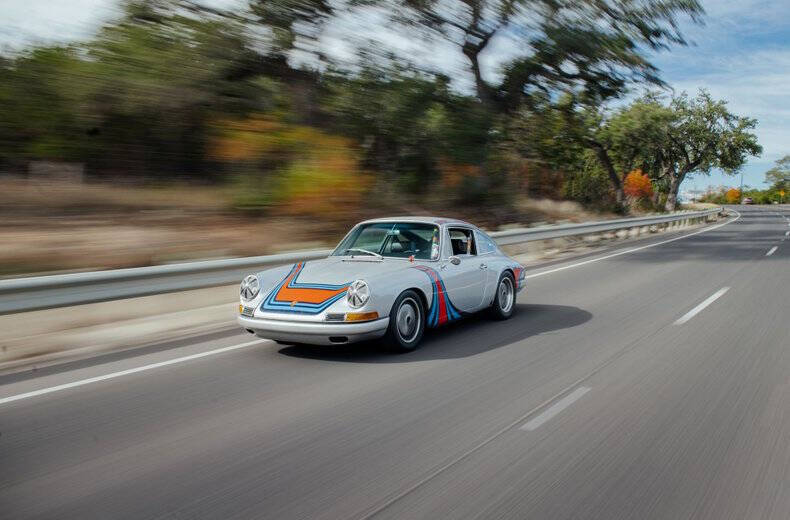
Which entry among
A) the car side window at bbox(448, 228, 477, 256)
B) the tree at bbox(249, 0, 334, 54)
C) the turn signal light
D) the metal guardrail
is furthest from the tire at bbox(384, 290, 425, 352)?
the tree at bbox(249, 0, 334, 54)

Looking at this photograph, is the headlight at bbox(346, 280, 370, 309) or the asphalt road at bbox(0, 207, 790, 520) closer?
the asphalt road at bbox(0, 207, 790, 520)

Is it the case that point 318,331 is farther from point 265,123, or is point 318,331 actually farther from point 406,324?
point 265,123

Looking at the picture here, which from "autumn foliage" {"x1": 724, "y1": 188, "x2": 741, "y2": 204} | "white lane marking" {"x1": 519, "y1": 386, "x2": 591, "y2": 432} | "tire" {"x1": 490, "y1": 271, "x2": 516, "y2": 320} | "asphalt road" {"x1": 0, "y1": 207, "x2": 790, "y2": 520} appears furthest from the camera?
"autumn foliage" {"x1": 724, "y1": 188, "x2": 741, "y2": 204}

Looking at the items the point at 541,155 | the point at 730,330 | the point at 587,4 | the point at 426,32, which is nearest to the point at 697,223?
the point at 541,155

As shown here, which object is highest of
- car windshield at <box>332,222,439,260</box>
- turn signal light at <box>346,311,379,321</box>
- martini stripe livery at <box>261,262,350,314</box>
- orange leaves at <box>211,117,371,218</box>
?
orange leaves at <box>211,117,371,218</box>

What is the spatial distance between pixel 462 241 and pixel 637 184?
68852mm

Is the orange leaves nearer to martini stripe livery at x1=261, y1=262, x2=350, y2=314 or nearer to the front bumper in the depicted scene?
martini stripe livery at x1=261, y1=262, x2=350, y2=314

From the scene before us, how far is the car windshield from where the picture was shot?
761cm

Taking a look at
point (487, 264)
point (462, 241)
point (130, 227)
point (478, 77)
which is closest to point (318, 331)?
point (462, 241)

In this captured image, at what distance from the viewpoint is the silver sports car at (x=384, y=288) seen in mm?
6301

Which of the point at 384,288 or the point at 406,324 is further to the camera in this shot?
the point at 406,324

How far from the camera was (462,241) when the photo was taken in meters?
8.26

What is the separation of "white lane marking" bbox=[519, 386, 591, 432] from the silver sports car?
6.05 ft

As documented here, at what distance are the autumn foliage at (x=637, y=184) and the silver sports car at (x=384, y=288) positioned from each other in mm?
65487
